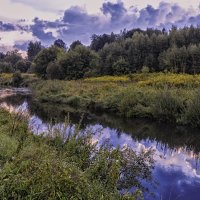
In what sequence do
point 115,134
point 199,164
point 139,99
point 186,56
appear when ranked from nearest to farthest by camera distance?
point 199,164 < point 115,134 < point 139,99 < point 186,56

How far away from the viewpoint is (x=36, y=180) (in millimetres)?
4777

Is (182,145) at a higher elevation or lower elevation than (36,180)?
lower

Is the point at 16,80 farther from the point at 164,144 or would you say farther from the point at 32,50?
the point at 32,50

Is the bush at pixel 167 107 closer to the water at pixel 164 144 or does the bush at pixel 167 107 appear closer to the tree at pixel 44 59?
the water at pixel 164 144

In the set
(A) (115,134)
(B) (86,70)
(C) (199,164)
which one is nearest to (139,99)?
(A) (115,134)

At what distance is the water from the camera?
809 centimetres

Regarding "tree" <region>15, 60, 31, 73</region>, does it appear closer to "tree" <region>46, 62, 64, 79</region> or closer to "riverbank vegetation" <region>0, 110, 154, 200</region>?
"tree" <region>46, 62, 64, 79</region>

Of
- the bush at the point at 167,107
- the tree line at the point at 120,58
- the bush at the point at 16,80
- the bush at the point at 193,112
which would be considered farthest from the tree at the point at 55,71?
the bush at the point at 193,112

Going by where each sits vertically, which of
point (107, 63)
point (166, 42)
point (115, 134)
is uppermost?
point (166, 42)

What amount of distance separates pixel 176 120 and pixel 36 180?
1289 centimetres

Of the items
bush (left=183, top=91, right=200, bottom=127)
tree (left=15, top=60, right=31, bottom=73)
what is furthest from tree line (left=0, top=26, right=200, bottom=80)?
tree (left=15, top=60, right=31, bottom=73)

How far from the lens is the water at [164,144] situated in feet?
26.6

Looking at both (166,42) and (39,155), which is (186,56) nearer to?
Result: (166,42)

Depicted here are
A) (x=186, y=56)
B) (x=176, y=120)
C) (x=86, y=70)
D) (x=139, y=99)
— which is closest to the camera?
(x=176, y=120)
